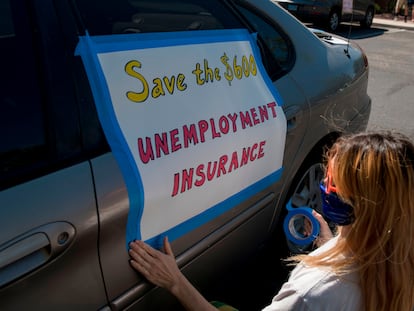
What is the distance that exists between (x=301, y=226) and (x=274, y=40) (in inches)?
38.0

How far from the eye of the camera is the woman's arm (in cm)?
163

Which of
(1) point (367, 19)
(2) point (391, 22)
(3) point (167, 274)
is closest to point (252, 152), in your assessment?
(3) point (167, 274)

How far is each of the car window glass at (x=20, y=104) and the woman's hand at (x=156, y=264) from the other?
1.43 ft

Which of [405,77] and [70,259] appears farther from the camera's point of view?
[405,77]

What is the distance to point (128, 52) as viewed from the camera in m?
1.65

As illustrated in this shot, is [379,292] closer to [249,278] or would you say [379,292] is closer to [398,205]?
[398,205]

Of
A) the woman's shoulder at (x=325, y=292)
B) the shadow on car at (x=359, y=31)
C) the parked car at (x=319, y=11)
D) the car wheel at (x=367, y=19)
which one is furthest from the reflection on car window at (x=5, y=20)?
the car wheel at (x=367, y=19)

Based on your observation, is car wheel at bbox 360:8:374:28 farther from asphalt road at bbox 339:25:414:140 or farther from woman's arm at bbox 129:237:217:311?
woman's arm at bbox 129:237:217:311

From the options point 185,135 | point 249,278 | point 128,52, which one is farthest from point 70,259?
point 249,278

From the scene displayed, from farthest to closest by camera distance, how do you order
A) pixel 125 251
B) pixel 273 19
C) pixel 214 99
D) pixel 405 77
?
pixel 405 77, pixel 273 19, pixel 214 99, pixel 125 251

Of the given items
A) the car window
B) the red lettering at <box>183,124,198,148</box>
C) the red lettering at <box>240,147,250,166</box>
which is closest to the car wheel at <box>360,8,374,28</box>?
the car window

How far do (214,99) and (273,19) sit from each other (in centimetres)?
83

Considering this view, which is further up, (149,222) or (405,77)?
(149,222)

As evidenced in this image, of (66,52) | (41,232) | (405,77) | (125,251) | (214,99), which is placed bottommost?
(405,77)
